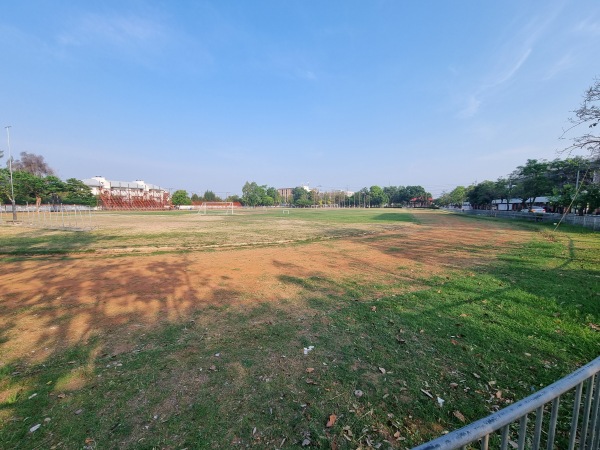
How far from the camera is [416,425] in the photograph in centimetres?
306

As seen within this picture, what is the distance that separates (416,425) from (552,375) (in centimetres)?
238

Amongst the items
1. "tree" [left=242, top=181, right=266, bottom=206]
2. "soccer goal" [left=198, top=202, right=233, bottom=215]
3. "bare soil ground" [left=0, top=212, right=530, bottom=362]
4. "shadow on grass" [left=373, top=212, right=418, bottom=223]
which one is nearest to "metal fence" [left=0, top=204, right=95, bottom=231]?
"bare soil ground" [left=0, top=212, right=530, bottom=362]

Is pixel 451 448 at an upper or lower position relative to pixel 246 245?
upper

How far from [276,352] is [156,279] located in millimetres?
5961

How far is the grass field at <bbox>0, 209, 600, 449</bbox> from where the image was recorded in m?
3.06

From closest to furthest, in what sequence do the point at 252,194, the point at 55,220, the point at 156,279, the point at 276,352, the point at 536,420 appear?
the point at 536,420, the point at 276,352, the point at 156,279, the point at 55,220, the point at 252,194

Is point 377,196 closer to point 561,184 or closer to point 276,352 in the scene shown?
point 561,184

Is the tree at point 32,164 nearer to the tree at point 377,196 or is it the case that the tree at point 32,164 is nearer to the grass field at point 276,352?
the grass field at point 276,352

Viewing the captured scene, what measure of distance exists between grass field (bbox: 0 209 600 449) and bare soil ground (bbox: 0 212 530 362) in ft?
0.21

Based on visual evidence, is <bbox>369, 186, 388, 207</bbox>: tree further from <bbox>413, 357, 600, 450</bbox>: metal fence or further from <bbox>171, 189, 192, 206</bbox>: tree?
<bbox>413, 357, 600, 450</bbox>: metal fence

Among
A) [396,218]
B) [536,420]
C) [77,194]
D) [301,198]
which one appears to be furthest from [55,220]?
[301,198]

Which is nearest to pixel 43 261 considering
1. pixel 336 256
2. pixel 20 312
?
pixel 20 312

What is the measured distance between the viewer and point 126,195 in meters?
106

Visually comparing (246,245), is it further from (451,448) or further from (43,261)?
(451,448)
